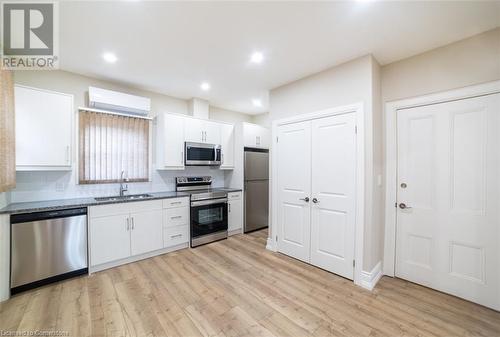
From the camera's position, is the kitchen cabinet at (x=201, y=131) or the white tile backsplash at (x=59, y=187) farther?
the kitchen cabinet at (x=201, y=131)

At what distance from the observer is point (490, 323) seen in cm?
189

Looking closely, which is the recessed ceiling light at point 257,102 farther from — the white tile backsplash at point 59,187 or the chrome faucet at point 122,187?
→ the chrome faucet at point 122,187

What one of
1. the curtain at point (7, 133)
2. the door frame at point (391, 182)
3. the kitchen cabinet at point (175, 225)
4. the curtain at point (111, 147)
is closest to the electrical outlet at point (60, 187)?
the curtain at point (111, 147)

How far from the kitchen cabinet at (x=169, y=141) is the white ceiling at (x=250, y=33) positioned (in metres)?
0.83

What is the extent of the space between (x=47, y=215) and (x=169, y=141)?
6.13ft

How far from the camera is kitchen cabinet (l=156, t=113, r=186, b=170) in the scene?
11.9 ft

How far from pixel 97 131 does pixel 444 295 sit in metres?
5.00

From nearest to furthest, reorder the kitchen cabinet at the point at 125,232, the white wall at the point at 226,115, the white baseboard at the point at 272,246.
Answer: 1. the kitchen cabinet at the point at 125,232
2. the white baseboard at the point at 272,246
3. the white wall at the point at 226,115

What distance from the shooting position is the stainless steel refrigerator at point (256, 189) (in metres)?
4.45

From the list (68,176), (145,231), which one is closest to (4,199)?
(68,176)

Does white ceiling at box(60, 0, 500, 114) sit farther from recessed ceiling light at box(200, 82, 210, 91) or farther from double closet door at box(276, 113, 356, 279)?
double closet door at box(276, 113, 356, 279)

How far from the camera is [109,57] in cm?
265

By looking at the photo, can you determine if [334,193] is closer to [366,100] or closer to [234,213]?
[366,100]

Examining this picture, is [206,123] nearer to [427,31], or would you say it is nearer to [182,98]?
[182,98]
